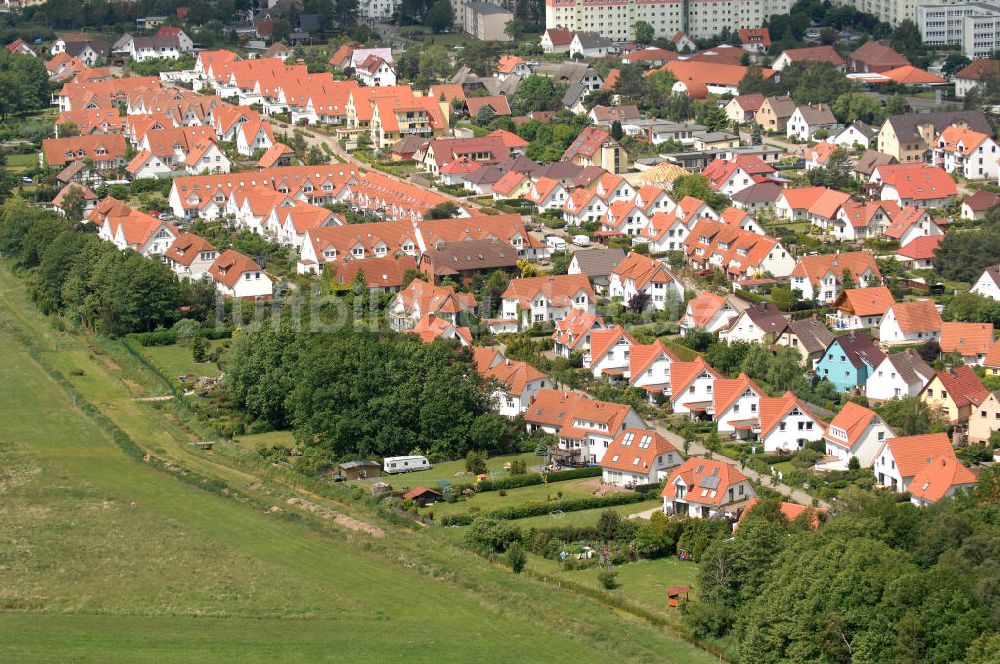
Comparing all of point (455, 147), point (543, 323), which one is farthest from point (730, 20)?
point (543, 323)

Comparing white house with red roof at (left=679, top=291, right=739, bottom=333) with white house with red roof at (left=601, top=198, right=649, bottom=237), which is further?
white house with red roof at (left=601, top=198, right=649, bottom=237)

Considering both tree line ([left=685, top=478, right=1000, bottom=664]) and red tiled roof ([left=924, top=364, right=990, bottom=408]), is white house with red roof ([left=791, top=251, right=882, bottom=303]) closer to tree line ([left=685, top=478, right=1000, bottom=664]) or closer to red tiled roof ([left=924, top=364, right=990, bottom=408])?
red tiled roof ([left=924, top=364, right=990, bottom=408])

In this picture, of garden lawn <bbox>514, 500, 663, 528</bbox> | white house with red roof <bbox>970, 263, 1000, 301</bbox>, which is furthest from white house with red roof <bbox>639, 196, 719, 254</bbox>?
garden lawn <bbox>514, 500, 663, 528</bbox>

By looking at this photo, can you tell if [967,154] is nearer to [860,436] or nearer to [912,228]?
[912,228]

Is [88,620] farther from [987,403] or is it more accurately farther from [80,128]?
[80,128]

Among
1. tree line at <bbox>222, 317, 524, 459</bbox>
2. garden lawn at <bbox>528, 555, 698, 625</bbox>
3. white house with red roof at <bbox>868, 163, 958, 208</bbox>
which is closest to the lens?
garden lawn at <bbox>528, 555, 698, 625</bbox>

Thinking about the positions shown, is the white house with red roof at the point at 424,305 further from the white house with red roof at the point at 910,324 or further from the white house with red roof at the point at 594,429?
the white house with red roof at the point at 910,324
